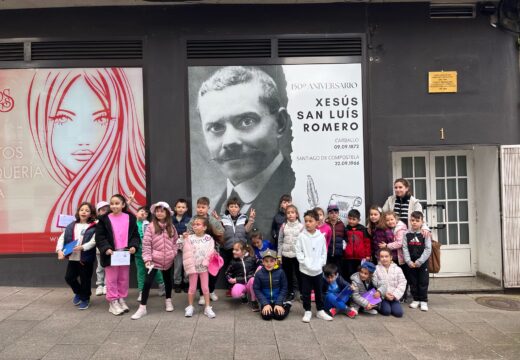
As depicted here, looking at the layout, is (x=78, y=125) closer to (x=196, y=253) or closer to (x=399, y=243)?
(x=196, y=253)

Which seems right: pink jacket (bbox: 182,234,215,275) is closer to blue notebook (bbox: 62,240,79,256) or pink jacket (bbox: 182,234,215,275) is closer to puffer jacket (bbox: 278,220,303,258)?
puffer jacket (bbox: 278,220,303,258)

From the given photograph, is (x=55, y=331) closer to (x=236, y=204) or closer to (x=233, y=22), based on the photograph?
(x=236, y=204)

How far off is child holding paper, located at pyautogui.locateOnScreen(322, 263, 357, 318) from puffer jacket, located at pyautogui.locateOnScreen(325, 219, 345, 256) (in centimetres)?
54

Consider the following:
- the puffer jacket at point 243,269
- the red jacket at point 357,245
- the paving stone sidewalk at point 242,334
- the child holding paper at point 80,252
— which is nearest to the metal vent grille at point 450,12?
the red jacket at point 357,245

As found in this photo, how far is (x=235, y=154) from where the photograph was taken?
7555 millimetres

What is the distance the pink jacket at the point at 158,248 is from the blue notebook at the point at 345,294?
7.93 feet

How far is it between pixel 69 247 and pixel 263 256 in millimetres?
2781

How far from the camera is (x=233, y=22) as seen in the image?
7.62 metres

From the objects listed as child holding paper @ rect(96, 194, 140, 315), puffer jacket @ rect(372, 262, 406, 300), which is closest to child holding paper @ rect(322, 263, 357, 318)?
puffer jacket @ rect(372, 262, 406, 300)

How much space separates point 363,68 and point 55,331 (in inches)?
246

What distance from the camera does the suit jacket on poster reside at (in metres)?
7.51

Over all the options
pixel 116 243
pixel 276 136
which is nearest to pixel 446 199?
pixel 276 136

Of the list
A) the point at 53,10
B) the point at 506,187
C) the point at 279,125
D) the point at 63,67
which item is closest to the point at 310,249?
the point at 279,125

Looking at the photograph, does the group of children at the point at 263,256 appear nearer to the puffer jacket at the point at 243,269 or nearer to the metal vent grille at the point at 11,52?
the puffer jacket at the point at 243,269
